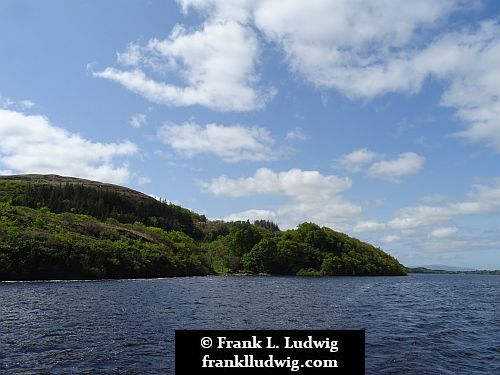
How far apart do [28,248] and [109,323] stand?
11045 cm

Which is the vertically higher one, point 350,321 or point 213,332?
point 213,332

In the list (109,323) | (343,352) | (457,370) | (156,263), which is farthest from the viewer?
(156,263)

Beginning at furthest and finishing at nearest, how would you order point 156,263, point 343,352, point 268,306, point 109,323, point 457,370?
point 156,263, point 268,306, point 109,323, point 457,370, point 343,352

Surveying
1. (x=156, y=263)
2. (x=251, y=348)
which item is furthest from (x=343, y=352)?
(x=156, y=263)

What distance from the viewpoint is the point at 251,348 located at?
15969mm

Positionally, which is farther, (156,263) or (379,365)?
(156,263)

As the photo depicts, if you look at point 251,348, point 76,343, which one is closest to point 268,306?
point 76,343

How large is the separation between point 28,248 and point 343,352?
14970 centimetres

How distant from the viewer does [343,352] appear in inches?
613

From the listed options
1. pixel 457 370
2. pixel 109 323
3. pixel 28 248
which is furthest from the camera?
pixel 28 248

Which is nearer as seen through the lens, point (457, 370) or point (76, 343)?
point (457, 370)

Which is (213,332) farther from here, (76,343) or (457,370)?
(76,343)

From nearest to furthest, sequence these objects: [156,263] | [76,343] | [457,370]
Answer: [457,370], [76,343], [156,263]

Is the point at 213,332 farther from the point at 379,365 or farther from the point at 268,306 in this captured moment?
the point at 268,306
